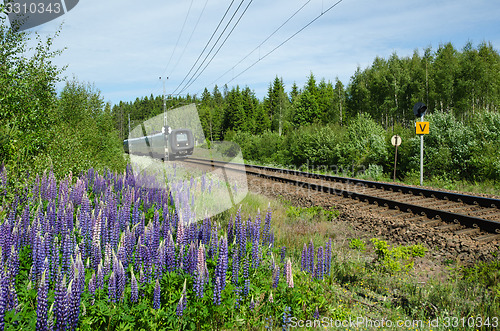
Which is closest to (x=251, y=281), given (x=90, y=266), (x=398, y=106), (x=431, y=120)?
(x=90, y=266)

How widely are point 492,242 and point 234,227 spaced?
5337 mm

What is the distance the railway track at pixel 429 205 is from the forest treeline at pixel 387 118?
5.02m

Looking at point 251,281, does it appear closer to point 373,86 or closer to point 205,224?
point 205,224

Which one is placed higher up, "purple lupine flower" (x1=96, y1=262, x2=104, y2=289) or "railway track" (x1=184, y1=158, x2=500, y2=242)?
"purple lupine flower" (x1=96, y1=262, x2=104, y2=289)

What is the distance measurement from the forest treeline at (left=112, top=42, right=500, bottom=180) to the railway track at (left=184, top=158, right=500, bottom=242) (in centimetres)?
502

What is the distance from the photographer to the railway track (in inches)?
310

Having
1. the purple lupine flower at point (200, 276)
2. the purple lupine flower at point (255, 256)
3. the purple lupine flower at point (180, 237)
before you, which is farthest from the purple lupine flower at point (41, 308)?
the purple lupine flower at point (255, 256)

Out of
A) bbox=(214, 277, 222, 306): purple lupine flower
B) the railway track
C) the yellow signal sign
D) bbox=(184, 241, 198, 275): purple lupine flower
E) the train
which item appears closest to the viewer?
bbox=(214, 277, 222, 306): purple lupine flower

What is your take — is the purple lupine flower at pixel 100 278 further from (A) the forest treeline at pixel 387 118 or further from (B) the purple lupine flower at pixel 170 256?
(A) the forest treeline at pixel 387 118

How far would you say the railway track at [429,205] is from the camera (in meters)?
7.86

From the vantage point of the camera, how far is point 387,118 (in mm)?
63781

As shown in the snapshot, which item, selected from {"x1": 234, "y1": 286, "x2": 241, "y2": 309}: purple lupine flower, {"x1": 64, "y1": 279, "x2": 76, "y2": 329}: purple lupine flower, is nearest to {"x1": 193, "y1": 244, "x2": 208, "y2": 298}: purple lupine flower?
{"x1": 234, "y1": 286, "x2": 241, "y2": 309}: purple lupine flower

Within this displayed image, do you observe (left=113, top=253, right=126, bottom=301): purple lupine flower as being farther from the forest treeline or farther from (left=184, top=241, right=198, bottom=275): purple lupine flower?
the forest treeline

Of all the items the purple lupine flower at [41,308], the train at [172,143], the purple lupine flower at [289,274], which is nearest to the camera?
the purple lupine flower at [41,308]
